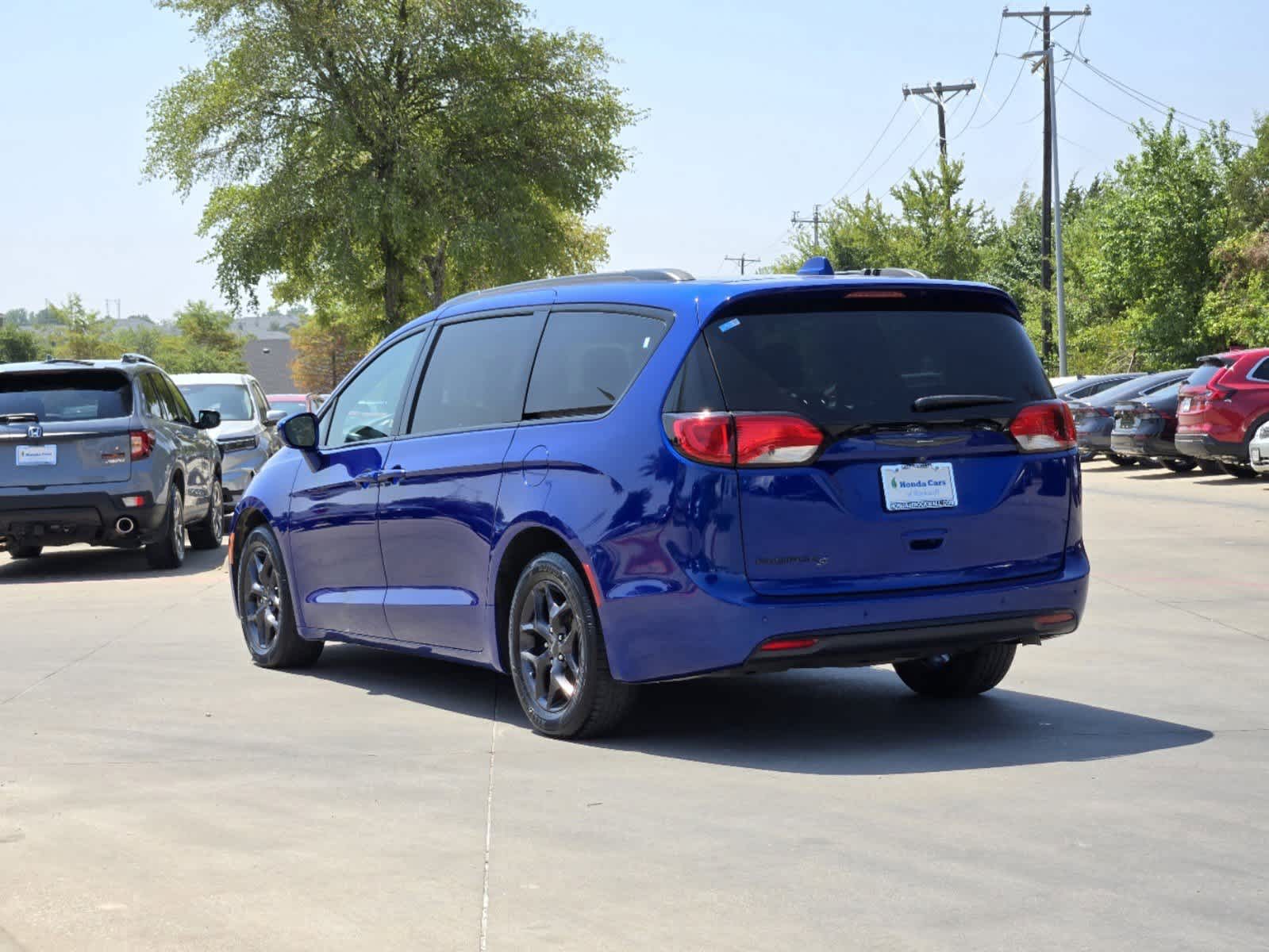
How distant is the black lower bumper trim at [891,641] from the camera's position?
6.55m

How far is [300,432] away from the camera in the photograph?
9203 millimetres

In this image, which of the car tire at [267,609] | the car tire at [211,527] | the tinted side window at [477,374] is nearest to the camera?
the tinted side window at [477,374]

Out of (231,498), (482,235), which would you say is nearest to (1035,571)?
(231,498)

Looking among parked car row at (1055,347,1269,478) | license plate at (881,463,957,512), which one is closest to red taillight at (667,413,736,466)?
license plate at (881,463,957,512)

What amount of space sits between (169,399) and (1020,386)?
11.7 meters

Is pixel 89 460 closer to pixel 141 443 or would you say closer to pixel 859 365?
pixel 141 443

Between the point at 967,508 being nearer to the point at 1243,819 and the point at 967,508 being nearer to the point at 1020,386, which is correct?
the point at 1020,386

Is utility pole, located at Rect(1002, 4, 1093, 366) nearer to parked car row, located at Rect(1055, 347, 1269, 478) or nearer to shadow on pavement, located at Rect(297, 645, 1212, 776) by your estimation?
parked car row, located at Rect(1055, 347, 1269, 478)

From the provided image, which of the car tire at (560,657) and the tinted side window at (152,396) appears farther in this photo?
the tinted side window at (152,396)

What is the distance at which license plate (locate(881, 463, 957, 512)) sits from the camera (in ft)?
22.1

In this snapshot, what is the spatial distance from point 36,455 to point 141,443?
33.8 inches

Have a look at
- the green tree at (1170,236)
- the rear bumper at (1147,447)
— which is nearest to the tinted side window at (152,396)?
the rear bumper at (1147,447)

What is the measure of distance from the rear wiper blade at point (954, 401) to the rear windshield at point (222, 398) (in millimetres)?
16484

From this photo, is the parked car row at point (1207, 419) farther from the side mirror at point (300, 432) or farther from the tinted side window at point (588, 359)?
the tinted side window at point (588, 359)
